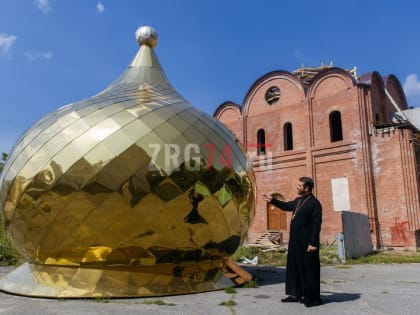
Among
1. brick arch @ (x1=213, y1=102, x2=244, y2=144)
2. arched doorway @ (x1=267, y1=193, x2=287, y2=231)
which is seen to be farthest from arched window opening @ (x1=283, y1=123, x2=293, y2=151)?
arched doorway @ (x1=267, y1=193, x2=287, y2=231)

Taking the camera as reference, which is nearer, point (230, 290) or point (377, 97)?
point (230, 290)

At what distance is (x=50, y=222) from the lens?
4645 millimetres

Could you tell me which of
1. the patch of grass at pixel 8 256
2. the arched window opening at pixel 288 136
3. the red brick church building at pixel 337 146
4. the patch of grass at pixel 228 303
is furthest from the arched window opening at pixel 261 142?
the patch of grass at pixel 228 303

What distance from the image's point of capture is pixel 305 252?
4418 millimetres

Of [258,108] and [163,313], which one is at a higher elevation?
[258,108]

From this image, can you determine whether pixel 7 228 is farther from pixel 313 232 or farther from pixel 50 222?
pixel 313 232

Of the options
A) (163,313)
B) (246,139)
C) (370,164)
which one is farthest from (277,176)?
(163,313)

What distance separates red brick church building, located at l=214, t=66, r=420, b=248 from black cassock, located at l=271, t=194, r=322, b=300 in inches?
546

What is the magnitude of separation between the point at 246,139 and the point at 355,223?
9.04 metres

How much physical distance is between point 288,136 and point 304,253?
57.9 ft

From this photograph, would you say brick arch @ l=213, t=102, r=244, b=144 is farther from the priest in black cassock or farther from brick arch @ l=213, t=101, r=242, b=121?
the priest in black cassock

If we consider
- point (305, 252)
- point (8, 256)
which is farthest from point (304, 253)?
point (8, 256)

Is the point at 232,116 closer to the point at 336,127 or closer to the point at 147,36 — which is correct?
the point at 336,127

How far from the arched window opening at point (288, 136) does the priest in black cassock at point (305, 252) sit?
1656cm
